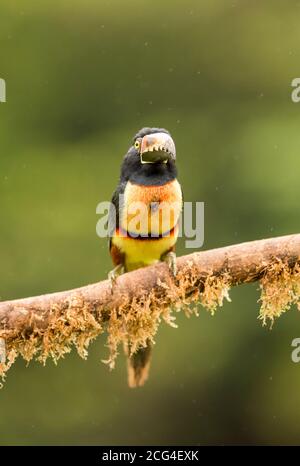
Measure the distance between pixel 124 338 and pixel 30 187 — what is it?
4.55 m

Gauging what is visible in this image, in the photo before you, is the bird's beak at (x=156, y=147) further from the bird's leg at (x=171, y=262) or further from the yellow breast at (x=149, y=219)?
the bird's leg at (x=171, y=262)

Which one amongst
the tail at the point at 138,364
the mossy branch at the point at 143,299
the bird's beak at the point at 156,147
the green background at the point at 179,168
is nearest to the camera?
the mossy branch at the point at 143,299

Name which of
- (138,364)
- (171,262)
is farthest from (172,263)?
(138,364)

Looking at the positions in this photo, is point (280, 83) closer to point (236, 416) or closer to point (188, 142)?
point (188, 142)

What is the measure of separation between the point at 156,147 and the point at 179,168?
4.01 m

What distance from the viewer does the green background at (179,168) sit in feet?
25.1

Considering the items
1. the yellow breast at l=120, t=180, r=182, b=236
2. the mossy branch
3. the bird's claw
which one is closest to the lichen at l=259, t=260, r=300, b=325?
the mossy branch

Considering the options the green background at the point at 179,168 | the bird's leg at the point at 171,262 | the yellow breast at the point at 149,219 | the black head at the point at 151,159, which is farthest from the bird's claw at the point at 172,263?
the green background at the point at 179,168

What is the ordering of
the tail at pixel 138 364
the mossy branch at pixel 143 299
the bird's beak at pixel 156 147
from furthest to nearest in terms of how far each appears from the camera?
the tail at pixel 138 364 < the bird's beak at pixel 156 147 < the mossy branch at pixel 143 299

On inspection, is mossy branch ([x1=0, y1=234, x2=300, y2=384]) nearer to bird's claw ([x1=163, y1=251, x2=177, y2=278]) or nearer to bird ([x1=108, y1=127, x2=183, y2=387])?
bird's claw ([x1=163, y1=251, x2=177, y2=278])

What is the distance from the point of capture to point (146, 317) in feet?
12.1

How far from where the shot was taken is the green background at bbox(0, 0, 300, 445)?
25.1 feet

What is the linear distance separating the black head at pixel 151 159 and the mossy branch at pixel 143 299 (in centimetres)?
42

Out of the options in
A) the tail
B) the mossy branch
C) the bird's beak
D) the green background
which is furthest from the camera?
the green background
